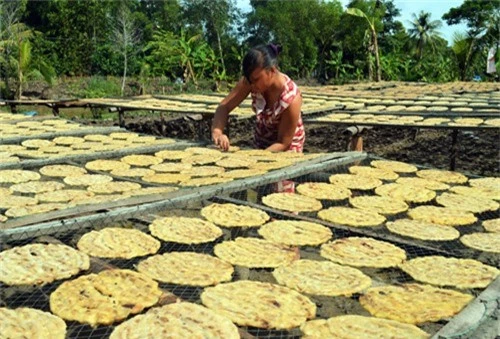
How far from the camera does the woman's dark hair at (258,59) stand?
3.42 meters

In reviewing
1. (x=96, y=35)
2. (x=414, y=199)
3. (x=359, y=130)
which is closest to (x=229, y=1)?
(x=96, y=35)

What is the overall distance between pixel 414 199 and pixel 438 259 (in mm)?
940

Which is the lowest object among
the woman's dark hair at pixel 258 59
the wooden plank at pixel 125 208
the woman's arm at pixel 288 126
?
the wooden plank at pixel 125 208

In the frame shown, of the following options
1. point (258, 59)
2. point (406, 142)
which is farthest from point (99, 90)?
point (258, 59)

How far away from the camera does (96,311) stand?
1525mm

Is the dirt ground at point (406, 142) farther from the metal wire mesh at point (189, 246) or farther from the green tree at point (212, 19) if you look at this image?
the green tree at point (212, 19)

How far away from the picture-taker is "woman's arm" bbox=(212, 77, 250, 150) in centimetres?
404

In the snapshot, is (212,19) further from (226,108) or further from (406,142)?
(226,108)

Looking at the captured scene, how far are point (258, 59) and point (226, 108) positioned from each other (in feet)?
2.81

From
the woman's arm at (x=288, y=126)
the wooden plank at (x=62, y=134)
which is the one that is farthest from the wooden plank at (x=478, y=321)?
the wooden plank at (x=62, y=134)

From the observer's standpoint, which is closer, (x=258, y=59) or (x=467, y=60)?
(x=258, y=59)

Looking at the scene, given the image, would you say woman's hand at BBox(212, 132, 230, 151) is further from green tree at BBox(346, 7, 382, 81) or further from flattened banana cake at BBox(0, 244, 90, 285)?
green tree at BBox(346, 7, 382, 81)

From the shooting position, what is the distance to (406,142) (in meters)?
9.75

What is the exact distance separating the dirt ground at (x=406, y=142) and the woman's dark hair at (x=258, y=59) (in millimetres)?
4036
